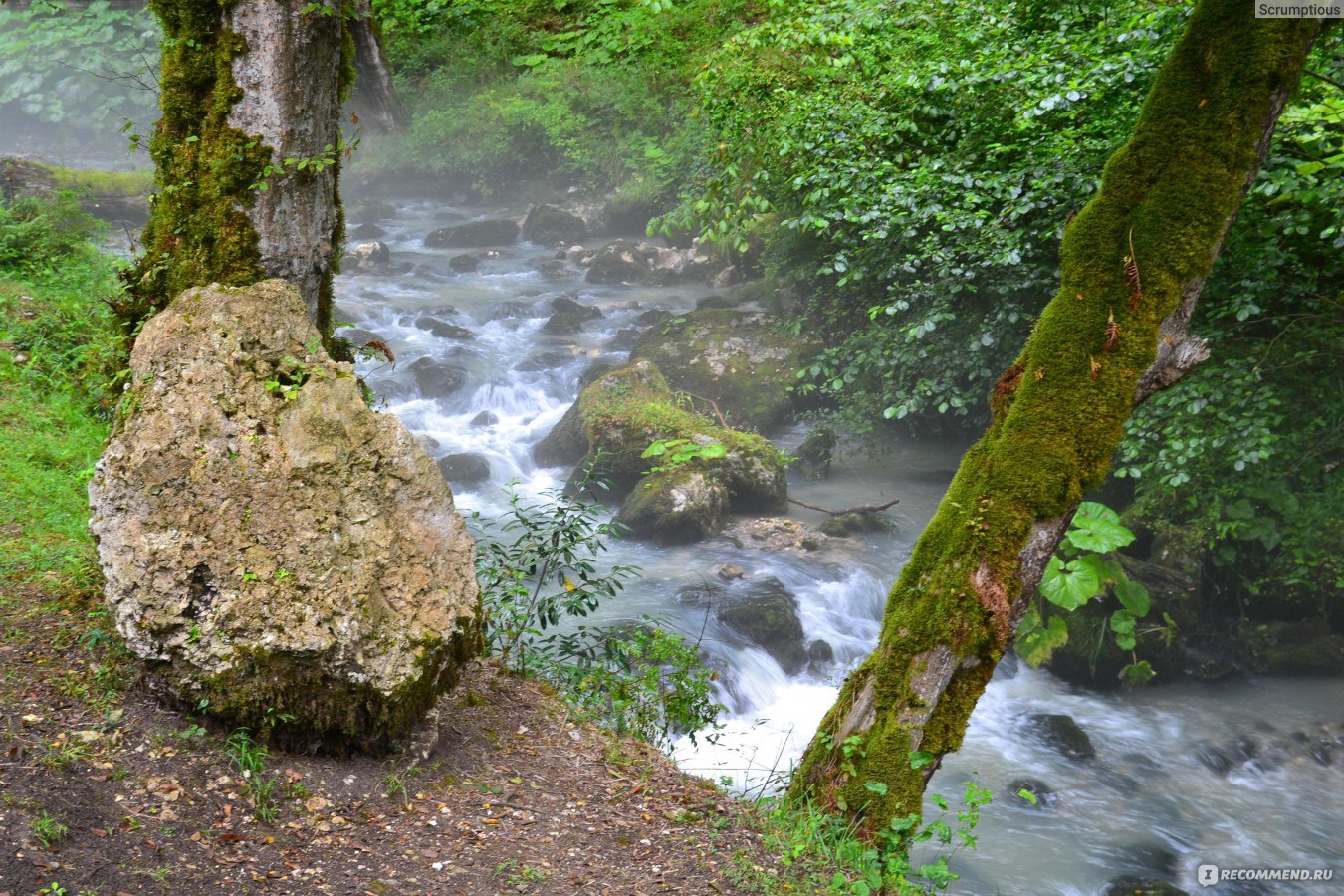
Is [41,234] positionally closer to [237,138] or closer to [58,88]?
[237,138]

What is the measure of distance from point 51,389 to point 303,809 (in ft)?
16.6

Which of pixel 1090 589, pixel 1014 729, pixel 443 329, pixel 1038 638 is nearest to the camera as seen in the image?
pixel 1090 589

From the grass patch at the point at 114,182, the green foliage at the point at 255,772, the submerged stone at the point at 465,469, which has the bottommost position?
the submerged stone at the point at 465,469

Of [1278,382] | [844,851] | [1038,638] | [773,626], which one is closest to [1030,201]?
[1278,382]

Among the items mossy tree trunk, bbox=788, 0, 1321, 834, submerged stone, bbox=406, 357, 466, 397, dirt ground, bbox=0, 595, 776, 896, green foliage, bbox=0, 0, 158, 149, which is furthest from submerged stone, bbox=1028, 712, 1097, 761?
green foliage, bbox=0, 0, 158, 149

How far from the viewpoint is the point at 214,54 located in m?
4.16

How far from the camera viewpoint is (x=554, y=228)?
23672 millimetres

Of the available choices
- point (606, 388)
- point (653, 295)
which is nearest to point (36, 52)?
point (653, 295)

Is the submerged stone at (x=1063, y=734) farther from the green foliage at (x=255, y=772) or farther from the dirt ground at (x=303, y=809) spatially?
the green foliage at (x=255, y=772)

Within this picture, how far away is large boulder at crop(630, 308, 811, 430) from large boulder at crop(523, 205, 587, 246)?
8.13 m

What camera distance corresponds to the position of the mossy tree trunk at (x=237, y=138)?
163 inches

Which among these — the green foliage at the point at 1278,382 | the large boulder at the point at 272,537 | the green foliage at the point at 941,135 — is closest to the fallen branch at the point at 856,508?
the green foliage at the point at 941,135

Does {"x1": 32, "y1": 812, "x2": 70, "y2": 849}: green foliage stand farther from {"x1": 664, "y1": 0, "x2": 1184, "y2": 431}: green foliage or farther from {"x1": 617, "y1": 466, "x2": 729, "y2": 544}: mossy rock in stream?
{"x1": 617, "y1": 466, "x2": 729, "y2": 544}: mossy rock in stream

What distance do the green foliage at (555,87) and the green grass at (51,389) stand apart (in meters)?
3.82
